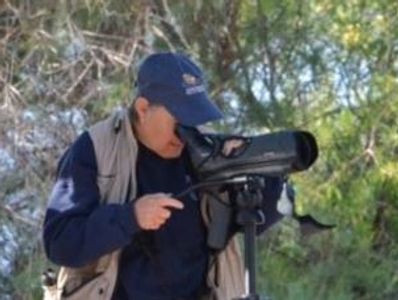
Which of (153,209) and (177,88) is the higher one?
(177,88)

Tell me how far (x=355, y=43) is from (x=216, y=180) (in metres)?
2.41

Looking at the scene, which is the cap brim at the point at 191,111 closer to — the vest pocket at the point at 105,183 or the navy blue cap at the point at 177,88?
the navy blue cap at the point at 177,88

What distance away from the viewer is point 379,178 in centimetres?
463

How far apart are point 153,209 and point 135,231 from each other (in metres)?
0.07

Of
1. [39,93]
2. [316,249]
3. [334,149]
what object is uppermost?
[39,93]

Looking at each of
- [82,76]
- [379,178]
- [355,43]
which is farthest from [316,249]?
[82,76]

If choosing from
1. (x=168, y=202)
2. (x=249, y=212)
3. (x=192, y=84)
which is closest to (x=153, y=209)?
(x=168, y=202)

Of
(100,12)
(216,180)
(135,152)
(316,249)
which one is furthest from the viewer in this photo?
(316,249)

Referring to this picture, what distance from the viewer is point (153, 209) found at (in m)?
2.19

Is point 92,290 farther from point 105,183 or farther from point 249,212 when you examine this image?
point 249,212

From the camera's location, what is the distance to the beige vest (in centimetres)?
234

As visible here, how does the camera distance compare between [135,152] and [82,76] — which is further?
[82,76]

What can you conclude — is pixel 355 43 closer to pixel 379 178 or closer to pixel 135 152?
pixel 379 178

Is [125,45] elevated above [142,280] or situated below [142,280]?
above
